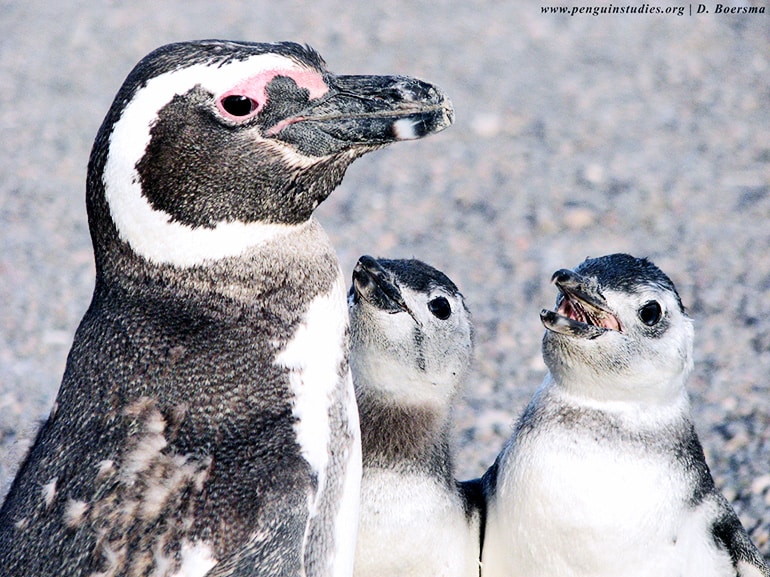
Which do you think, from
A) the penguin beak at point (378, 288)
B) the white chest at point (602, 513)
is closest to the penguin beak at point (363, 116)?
the penguin beak at point (378, 288)

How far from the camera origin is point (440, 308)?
336 centimetres

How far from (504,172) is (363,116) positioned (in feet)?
14.6

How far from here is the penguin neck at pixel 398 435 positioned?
325 centimetres

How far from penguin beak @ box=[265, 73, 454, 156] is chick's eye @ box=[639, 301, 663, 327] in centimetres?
85

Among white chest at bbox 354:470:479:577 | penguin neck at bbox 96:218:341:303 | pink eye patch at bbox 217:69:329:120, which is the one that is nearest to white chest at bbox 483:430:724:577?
white chest at bbox 354:470:479:577

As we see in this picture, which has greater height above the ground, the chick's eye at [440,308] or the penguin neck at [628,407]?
the chick's eye at [440,308]

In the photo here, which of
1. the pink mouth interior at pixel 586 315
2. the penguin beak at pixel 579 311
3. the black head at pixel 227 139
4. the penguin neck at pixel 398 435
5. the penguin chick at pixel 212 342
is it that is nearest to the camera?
the penguin chick at pixel 212 342

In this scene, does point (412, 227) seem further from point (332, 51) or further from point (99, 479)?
point (99, 479)

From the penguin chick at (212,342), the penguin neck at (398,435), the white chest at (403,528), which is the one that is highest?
the penguin chick at (212,342)

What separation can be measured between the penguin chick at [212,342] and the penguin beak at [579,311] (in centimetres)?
60

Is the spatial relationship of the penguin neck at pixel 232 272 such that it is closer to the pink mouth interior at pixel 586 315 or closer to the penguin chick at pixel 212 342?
the penguin chick at pixel 212 342

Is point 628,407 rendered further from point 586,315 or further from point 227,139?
point 227,139

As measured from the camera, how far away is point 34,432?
2.88 metres

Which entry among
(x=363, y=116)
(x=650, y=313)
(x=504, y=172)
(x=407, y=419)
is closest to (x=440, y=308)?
(x=407, y=419)
